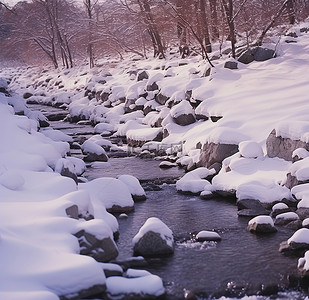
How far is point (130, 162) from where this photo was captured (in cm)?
1399

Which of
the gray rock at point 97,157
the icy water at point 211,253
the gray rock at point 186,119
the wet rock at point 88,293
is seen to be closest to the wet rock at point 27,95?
the gray rock at point 186,119

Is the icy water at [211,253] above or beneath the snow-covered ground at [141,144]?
beneath

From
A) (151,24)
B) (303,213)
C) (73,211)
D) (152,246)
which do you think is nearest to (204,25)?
(151,24)

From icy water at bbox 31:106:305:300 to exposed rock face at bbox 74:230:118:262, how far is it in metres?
0.27

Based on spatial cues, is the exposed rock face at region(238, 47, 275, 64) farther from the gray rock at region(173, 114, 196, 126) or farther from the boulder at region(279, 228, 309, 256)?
the boulder at region(279, 228, 309, 256)

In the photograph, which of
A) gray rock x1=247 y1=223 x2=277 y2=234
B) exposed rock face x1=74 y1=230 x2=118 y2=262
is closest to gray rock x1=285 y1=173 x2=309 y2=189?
gray rock x1=247 y1=223 x2=277 y2=234

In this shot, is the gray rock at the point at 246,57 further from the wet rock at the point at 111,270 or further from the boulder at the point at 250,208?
the wet rock at the point at 111,270

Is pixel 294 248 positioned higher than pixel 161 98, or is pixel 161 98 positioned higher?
pixel 161 98

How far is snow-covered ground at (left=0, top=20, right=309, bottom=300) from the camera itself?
228 inches

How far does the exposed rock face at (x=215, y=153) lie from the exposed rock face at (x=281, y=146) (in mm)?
1090

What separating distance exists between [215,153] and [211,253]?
492 centimetres

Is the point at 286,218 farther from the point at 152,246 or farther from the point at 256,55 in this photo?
the point at 256,55

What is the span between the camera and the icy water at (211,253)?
6.34m

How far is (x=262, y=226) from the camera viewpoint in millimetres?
8117
